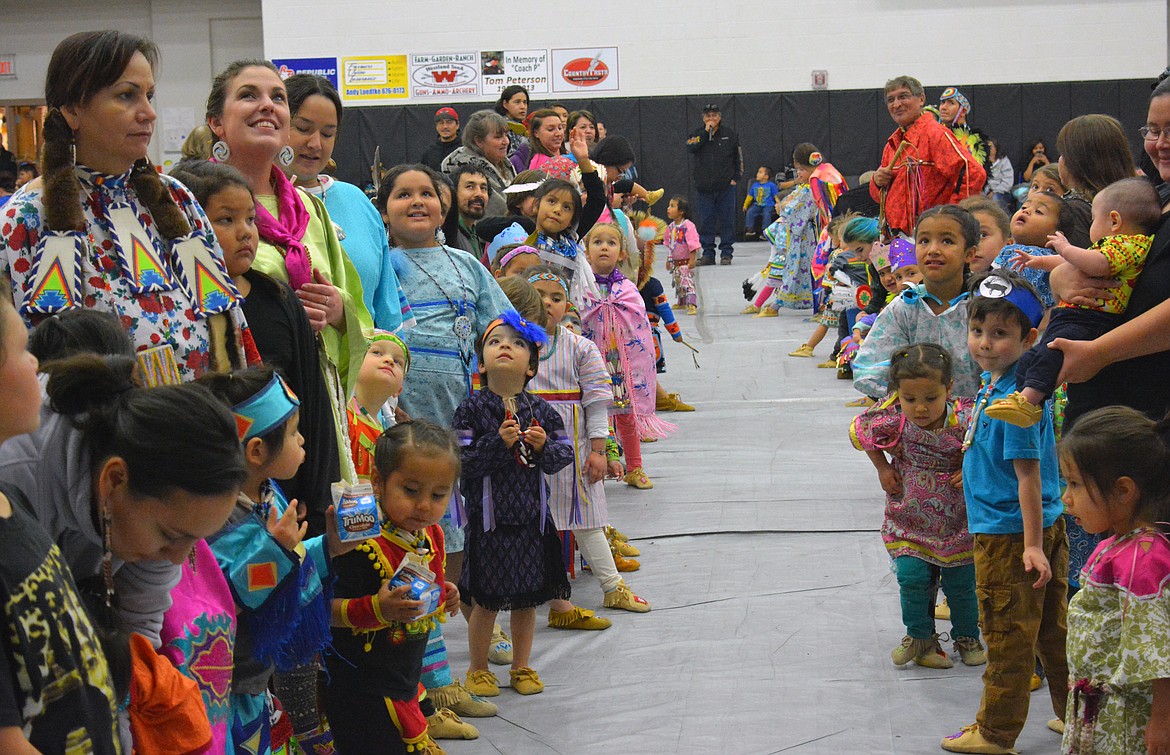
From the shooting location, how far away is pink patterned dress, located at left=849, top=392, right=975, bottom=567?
11.3 feet

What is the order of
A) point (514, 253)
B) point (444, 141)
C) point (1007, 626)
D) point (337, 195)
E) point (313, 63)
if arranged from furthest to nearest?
point (313, 63) → point (444, 141) → point (514, 253) → point (337, 195) → point (1007, 626)

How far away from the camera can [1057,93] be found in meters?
17.1

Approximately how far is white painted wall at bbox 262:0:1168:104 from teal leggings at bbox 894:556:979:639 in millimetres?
14831

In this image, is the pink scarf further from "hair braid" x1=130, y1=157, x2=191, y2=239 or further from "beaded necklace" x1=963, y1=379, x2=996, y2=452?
"beaded necklace" x1=963, y1=379, x2=996, y2=452

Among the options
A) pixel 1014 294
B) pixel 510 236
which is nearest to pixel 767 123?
pixel 510 236

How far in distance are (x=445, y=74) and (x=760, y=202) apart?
4914 millimetres

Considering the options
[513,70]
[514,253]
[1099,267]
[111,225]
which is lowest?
[514,253]

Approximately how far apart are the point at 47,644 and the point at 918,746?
235 centimetres

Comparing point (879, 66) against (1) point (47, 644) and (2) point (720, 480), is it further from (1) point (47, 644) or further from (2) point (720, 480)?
(1) point (47, 644)

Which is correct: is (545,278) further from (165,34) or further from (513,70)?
(165,34)

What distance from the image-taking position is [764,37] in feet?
56.9

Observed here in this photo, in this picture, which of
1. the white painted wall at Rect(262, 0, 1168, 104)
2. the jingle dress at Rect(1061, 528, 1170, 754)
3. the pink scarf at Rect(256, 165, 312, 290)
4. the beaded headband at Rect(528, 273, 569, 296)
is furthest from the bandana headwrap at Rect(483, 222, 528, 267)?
the white painted wall at Rect(262, 0, 1168, 104)

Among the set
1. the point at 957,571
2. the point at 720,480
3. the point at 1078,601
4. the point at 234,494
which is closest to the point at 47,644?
the point at 234,494

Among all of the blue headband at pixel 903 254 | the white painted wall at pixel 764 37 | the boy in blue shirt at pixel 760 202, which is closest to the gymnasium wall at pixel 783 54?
the white painted wall at pixel 764 37
